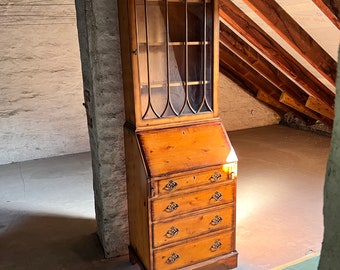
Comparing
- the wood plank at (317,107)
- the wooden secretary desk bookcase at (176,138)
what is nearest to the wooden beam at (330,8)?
the wooden secretary desk bookcase at (176,138)

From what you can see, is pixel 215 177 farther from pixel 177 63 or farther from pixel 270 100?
pixel 270 100

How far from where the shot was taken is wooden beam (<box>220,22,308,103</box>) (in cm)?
432

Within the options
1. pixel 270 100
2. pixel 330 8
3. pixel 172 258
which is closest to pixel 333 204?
pixel 172 258

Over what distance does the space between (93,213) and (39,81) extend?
235 centimetres

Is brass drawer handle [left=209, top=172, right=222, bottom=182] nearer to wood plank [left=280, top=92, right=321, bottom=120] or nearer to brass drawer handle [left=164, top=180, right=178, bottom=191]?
brass drawer handle [left=164, top=180, right=178, bottom=191]

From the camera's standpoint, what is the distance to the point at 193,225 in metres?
2.14

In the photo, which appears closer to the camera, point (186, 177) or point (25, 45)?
point (186, 177)

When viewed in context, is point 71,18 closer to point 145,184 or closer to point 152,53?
point 152,53

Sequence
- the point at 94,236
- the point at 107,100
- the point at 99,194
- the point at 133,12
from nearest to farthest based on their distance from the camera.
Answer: the point at 133,12 → the point at 107,100 → the point at 99,194 → the point at 94,236

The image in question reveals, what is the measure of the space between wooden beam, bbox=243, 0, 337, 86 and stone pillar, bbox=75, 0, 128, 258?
1.40m

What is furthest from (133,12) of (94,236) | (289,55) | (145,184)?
(289,55)

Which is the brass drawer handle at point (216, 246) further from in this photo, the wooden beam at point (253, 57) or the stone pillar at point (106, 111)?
the wooden beam at point (253, 57)

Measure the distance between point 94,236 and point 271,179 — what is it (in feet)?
6.86

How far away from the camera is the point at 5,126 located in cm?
462
